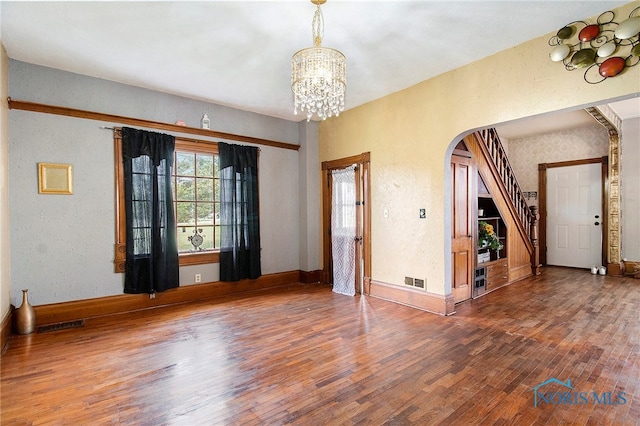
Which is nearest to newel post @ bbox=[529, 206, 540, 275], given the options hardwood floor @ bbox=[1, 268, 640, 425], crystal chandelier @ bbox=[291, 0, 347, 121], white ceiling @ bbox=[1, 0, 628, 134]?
hardwood floor @ bbox=[1, 268, 640, 425]

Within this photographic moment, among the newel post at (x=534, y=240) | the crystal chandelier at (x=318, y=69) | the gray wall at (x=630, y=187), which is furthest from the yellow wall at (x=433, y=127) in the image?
the gray wall at (x=630, y=187)

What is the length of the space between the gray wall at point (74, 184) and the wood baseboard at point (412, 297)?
272 cm

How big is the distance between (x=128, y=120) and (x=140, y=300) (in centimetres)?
237

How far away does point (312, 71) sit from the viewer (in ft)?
8.59

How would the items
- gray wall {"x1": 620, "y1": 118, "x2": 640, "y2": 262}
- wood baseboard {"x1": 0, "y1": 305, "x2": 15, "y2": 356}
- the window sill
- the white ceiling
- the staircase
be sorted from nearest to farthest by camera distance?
the white ceiling → wood baseboard {"x1": 0, "y1": 305, "x2": 15, "y2": 356} → the window sill → the staircase → gray wall {"x1": 620, "y1": 118, "x2": 640, "y2": 262}

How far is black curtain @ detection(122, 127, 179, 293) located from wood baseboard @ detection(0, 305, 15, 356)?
106 cm

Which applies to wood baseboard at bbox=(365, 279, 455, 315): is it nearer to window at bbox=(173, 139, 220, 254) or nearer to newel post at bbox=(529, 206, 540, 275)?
window at bbox=(173, 139, 220, 254)

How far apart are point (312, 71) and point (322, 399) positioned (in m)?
2.51

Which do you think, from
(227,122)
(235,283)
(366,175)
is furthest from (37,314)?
(366,175)

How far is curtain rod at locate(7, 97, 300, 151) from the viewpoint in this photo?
Answer: 11.5 feet

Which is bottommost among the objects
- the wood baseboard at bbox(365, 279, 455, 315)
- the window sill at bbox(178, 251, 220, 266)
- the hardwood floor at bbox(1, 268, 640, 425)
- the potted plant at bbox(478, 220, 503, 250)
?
the hardwood floor at bbox(1, 268, 640, 425)

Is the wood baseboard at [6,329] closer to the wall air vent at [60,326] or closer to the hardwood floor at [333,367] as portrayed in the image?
the hardwood floor at [333,367]

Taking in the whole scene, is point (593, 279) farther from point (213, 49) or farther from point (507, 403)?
point (213, 49)

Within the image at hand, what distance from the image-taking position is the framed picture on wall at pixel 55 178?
356cm
